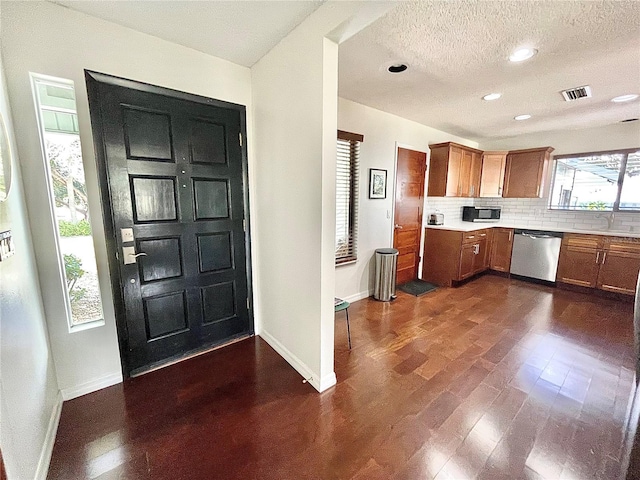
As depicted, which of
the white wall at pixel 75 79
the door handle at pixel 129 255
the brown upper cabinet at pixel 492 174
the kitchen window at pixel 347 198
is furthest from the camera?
the brown upper cabinet at pixel 492 174

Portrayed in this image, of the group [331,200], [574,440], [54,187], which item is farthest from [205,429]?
[574,440]

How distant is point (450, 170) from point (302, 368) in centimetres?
368

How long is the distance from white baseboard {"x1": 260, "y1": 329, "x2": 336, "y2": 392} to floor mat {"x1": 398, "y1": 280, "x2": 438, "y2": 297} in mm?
2209

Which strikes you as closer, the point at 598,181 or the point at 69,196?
the point at 69,196

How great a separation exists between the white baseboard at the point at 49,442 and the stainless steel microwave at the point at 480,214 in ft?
19.2

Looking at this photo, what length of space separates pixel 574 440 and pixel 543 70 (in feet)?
9.07

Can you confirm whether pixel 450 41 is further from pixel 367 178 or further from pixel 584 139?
pixel 584 139

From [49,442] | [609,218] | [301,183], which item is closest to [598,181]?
[609,218]

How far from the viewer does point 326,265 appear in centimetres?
188

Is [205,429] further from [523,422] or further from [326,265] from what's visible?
[523,422]

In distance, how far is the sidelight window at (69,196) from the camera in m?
1.67

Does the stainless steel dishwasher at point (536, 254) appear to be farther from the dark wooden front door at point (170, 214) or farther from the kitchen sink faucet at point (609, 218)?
the dark wooden front door at point (170, 214)

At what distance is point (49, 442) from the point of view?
4.83 feet

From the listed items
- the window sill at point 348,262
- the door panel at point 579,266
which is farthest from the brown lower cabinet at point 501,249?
the window sill at point 348,262
